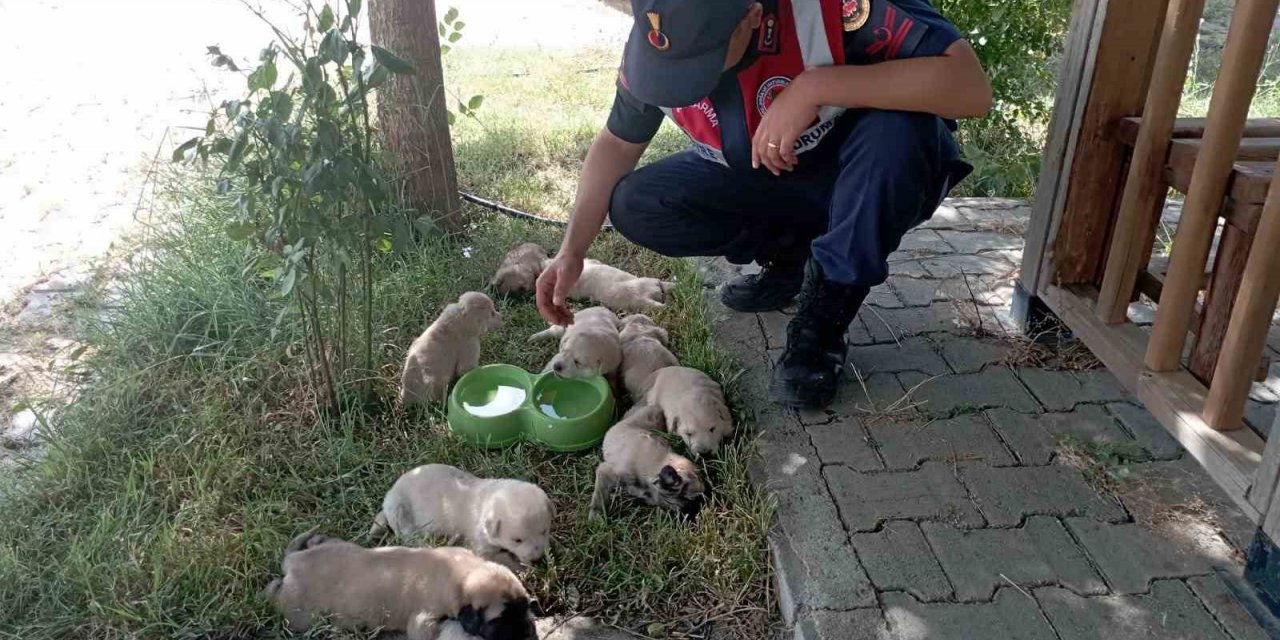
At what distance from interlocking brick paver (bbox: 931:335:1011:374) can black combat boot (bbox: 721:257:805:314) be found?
20.4 inches

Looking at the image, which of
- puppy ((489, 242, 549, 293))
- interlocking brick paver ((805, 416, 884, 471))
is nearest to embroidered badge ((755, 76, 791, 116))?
interlocking brick paver ((805, 416, 884, 471))

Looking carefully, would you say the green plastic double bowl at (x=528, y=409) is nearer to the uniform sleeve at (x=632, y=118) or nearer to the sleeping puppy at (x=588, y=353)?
the sleeping puppy at (x=588, y=353)

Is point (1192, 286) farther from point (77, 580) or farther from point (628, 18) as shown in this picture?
point (628, 18)

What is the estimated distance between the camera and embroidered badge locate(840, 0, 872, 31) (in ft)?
8.23

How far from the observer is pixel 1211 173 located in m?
2.38

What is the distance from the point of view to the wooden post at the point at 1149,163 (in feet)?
8.46

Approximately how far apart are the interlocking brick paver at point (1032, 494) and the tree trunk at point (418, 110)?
2460mm

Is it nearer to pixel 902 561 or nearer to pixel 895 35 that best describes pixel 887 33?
pixel 895 35

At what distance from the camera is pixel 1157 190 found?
2.75m

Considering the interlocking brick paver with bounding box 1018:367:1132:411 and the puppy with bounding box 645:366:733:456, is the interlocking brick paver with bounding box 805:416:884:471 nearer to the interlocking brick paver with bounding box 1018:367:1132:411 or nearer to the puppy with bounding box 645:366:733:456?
the puppy with bounding box 645:366:733:456

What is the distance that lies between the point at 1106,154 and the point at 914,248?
40.4 inches

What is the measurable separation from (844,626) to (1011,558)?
1.54ft

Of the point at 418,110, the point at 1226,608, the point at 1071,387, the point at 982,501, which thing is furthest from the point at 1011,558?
the point at 418,110

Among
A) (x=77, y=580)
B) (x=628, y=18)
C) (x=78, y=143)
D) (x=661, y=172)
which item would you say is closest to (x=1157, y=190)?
(x=661, y=172)
